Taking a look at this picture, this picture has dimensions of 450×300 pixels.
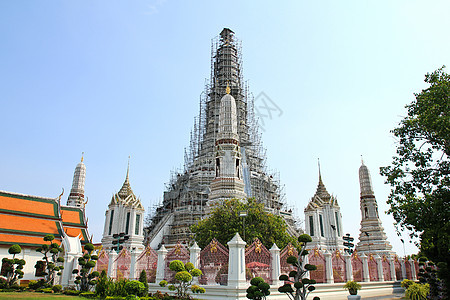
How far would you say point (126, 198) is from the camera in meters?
36.5

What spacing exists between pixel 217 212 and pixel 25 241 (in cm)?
1117

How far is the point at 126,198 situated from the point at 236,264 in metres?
25.0

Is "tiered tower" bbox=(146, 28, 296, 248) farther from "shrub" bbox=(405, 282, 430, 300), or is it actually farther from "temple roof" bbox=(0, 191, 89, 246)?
"shrub" bbox=(405, 282, 430, 300)

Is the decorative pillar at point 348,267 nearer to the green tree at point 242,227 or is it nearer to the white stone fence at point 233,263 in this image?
the white stone fence at point 233,263

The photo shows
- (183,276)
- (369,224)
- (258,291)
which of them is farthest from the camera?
(369,224)

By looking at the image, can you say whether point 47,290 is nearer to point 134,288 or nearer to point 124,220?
point 134,288

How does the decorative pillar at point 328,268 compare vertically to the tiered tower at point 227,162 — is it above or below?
below

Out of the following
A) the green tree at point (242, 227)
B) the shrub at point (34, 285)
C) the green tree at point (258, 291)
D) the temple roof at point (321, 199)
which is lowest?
the shrub at point (34, 285)

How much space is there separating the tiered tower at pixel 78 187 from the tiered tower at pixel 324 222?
2473cm

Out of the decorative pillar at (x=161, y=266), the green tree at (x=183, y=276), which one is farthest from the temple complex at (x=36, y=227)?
the green tree at (x=183, y=276)

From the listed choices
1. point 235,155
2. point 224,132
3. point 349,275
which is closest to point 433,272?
point 349,275

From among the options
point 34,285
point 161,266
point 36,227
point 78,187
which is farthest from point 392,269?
point 78,187

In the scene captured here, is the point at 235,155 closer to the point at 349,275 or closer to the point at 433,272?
the point at 349,275

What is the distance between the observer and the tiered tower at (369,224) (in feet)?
123
